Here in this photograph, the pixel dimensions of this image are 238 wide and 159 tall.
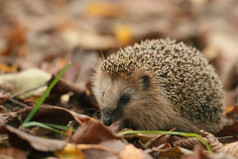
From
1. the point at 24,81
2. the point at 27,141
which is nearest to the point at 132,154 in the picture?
the point at 27,141

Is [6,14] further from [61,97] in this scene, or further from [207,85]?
[207,85]

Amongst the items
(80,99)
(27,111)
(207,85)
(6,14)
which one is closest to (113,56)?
(80,99)

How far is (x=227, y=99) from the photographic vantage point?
22.5 ft

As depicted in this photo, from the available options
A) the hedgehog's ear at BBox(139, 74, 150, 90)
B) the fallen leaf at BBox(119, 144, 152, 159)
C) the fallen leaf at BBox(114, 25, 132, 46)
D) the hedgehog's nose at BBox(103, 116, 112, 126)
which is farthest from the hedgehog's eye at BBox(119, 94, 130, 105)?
the fallen leaf at BBox(114, 25, 132, 46)

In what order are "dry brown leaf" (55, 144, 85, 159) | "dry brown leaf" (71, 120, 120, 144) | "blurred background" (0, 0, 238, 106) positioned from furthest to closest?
"blurred background" (0, 0, 238, 106)
"dry brown leaf" (71, 120, 120, 144)
"dry brown leaf" (55, 144, 85, 159)

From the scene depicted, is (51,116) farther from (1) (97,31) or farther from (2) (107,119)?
(1) (97,31)

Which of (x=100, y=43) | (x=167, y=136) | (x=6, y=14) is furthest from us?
(x=6, y=14)

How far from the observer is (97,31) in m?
11.3

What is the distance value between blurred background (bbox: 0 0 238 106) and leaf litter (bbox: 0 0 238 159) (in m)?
0.03

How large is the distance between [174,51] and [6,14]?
29.6 feet

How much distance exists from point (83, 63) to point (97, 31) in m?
4.72

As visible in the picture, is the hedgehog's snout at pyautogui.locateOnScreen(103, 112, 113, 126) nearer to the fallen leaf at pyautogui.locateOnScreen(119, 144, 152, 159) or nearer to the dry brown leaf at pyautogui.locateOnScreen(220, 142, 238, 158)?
the fallen leaf at pyautogui.locateOnScreen(119, 144, 152, 159)

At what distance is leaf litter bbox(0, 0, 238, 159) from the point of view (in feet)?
10.1

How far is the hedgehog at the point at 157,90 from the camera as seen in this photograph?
459 cm
